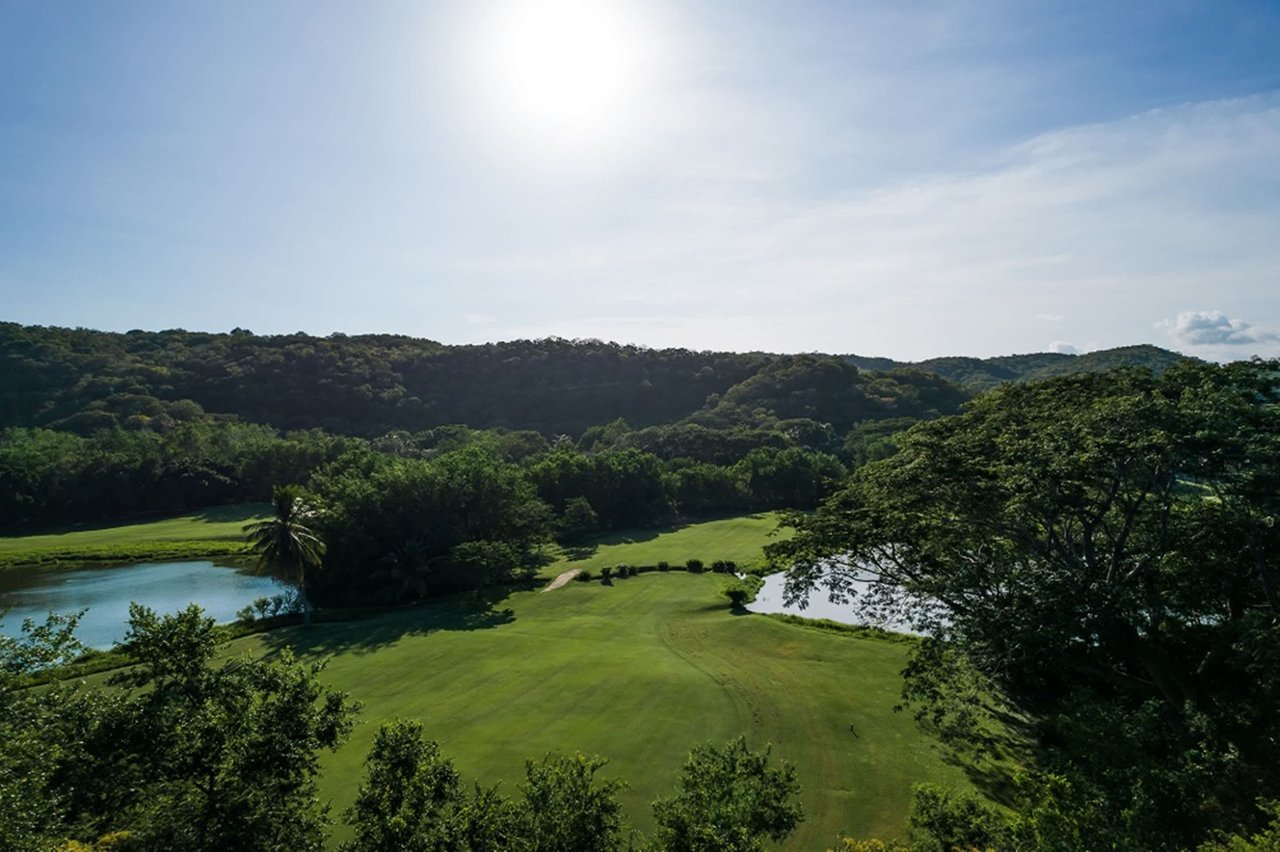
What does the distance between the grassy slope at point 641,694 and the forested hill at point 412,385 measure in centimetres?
10140

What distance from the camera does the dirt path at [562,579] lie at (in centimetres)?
5712

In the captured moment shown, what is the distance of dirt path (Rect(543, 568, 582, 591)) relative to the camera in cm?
5712

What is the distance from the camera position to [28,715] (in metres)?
13.4

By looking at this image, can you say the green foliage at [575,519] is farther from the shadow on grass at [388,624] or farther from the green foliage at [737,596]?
the green foliage at [737,596]

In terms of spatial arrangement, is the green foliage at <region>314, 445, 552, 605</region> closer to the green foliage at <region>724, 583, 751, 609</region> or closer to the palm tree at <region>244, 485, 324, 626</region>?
the palm tree at <region>244, 485, 324, 626</region>

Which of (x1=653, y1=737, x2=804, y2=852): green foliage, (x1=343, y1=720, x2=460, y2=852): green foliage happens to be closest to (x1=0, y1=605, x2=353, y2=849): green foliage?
(x1=343, y1=720, x2=460, y2=852): green foliage

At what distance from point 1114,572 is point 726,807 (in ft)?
52.7

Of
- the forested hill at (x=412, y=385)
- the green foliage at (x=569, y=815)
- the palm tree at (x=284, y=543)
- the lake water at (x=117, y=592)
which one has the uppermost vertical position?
the forested hill at (x=412, y=385)

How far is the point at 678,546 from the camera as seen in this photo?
232ft

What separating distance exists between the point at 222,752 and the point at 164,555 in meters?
75.3

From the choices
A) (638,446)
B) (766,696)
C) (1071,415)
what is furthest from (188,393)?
(1071,415)

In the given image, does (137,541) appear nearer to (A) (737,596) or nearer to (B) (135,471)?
(B) (135,471)

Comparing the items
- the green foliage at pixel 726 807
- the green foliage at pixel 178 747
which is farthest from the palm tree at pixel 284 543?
the green foliage at pixel 726 807

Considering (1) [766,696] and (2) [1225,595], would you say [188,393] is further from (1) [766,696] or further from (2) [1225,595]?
(2) [1225,595]
